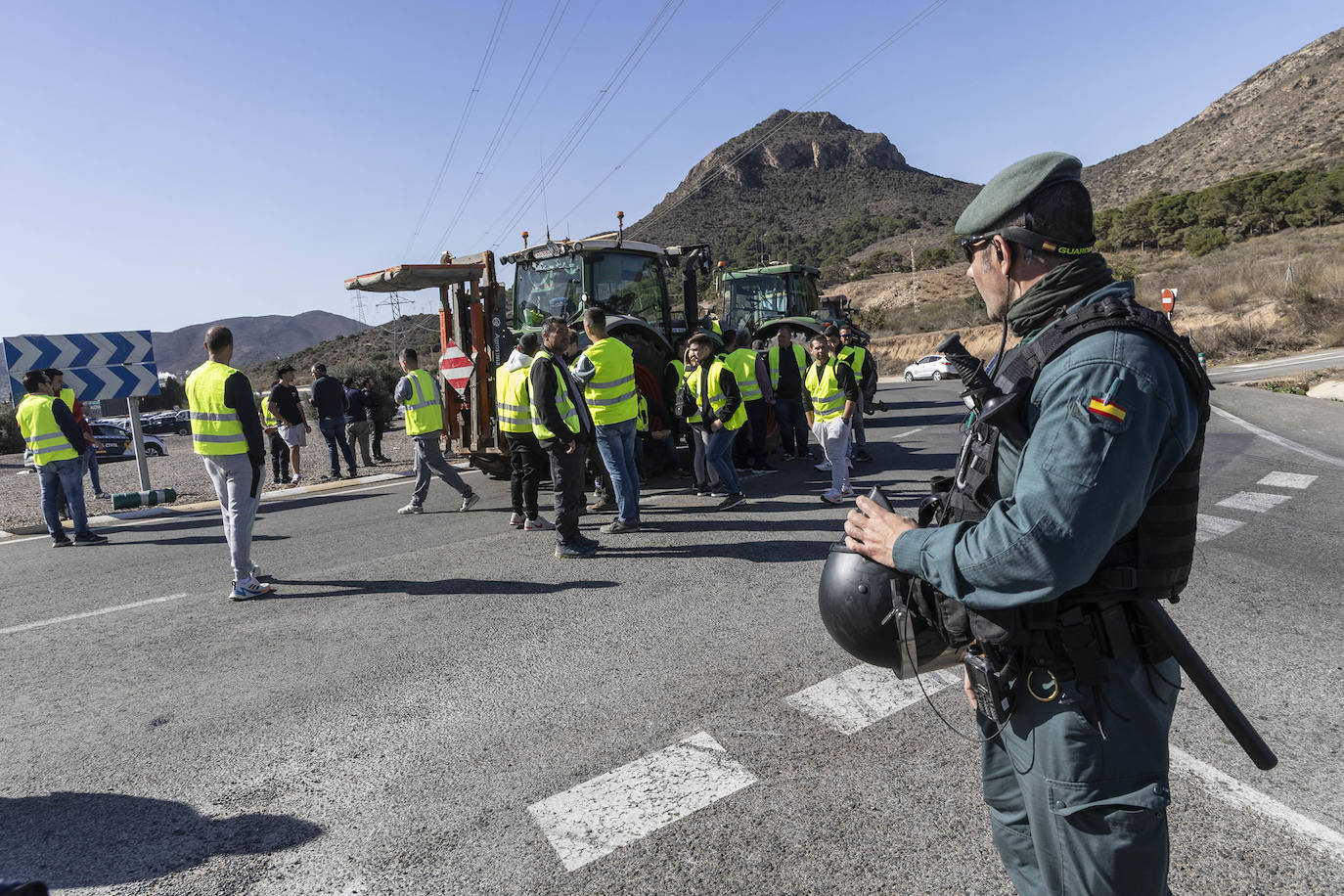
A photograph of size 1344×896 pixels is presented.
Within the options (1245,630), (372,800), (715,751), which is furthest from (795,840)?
(1245,630)

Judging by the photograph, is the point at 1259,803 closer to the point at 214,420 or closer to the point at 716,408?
the point at 716,408

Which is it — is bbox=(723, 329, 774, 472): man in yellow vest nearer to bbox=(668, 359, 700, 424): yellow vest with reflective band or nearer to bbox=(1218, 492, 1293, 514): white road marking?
bbox=(668, 359, 700, 424): yellow vest with reflective band

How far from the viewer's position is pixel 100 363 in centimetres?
1178

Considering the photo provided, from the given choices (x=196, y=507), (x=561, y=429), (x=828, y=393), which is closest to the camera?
(x=561, y=429)

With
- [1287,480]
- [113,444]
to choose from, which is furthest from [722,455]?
[113,444]

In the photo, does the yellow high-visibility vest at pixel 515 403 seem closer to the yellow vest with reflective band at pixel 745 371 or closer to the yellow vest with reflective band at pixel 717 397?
the yellow vest with reflective band at pixel 717 397

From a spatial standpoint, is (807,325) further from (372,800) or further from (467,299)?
(372,800)

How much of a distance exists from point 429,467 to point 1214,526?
789cm

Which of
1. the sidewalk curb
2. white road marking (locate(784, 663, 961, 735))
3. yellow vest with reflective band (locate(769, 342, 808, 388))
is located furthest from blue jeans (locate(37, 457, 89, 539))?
yellow vest with reflective band (locate(769, 342, 808, 388))

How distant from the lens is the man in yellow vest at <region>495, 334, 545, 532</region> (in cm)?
754

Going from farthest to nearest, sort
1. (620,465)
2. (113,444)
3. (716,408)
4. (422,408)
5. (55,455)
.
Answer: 1. (113,444)
2. (422,408)
3. (55,455)
4. (716,408)
5. (620,465)

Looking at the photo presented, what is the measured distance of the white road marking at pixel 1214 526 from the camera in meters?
6.37

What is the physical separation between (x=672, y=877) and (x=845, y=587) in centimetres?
122

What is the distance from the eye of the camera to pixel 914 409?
59.8 ft
